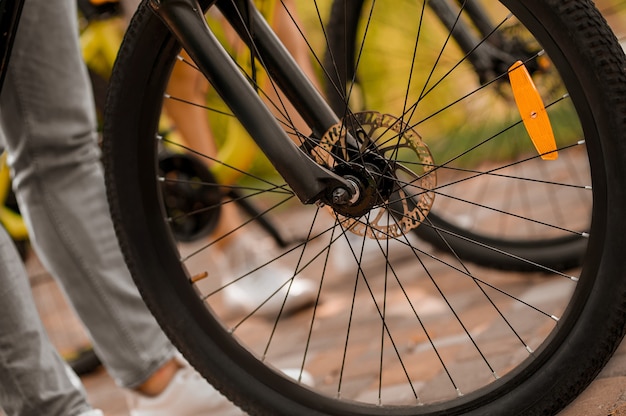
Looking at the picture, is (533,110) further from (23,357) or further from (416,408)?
(23,357)

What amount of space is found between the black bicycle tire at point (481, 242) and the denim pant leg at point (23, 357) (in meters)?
0.85

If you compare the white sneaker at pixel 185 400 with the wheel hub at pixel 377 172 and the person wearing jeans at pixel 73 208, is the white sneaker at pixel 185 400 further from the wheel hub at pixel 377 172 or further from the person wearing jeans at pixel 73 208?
the wheel hub at pixel 377 172

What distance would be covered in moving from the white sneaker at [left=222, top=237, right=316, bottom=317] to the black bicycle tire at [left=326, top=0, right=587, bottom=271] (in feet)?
1.57

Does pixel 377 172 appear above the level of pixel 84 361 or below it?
above

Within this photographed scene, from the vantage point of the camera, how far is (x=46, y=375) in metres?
1.59

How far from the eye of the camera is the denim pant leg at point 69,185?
5.38ft

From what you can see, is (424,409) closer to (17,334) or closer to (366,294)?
(17,334)

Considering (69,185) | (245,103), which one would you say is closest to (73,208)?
(69,185)

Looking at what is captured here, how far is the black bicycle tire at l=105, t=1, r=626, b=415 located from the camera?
3.65 feet

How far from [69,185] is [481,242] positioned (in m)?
0.95

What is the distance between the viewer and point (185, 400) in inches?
69.9

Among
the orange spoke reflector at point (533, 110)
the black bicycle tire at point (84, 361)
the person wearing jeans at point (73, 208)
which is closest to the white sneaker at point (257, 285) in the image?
the black bicycle tire at point (84, 361)

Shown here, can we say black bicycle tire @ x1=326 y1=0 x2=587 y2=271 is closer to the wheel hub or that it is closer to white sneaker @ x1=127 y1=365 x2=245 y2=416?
white sneaker @ x1=127 y1=365 x2=245 y2=416

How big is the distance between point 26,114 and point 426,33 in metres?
1.96
